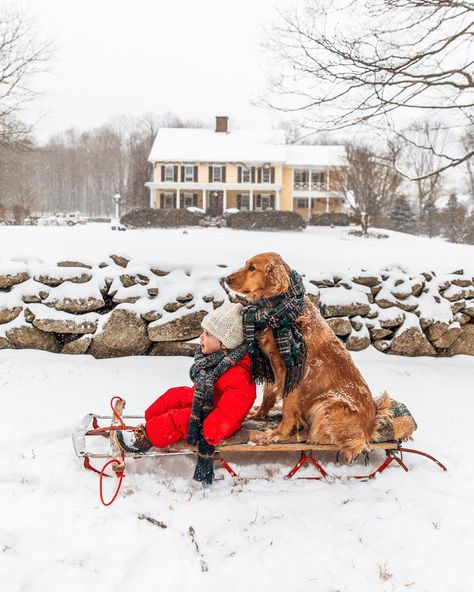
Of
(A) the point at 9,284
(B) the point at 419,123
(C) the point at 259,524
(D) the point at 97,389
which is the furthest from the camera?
(B) the point at 419,123

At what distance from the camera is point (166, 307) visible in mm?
5594

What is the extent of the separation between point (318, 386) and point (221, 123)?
38.1 meters

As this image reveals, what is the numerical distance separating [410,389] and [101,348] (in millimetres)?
3540

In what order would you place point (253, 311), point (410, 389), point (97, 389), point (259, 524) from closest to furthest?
1. point (259, 524)
2. point (253, 311)
3. point (97, 389)
4. point (410, 389)

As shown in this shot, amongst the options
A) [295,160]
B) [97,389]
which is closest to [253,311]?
[97,389]

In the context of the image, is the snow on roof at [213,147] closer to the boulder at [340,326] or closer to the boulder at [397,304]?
the boulder at [397,304]

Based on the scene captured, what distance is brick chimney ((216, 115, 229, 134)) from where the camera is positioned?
38.4 metres

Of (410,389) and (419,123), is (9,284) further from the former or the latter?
(419,123)

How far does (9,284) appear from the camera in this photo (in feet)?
18.5

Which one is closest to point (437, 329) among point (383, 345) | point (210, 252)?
point (383, 345)

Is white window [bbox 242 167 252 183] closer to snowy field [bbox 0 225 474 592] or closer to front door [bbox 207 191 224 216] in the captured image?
front door [bbox 207 191 224 216]

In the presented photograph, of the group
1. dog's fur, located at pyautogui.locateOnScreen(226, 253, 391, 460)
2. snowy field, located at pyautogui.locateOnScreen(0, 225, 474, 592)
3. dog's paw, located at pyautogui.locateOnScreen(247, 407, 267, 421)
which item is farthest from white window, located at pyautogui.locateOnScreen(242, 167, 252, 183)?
dog's fur, located at pyautogui.locateOnScreen(226, 253, 391, 460)

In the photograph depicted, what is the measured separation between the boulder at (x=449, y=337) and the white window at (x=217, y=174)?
107 ft

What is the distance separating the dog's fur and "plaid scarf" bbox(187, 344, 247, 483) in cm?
27
